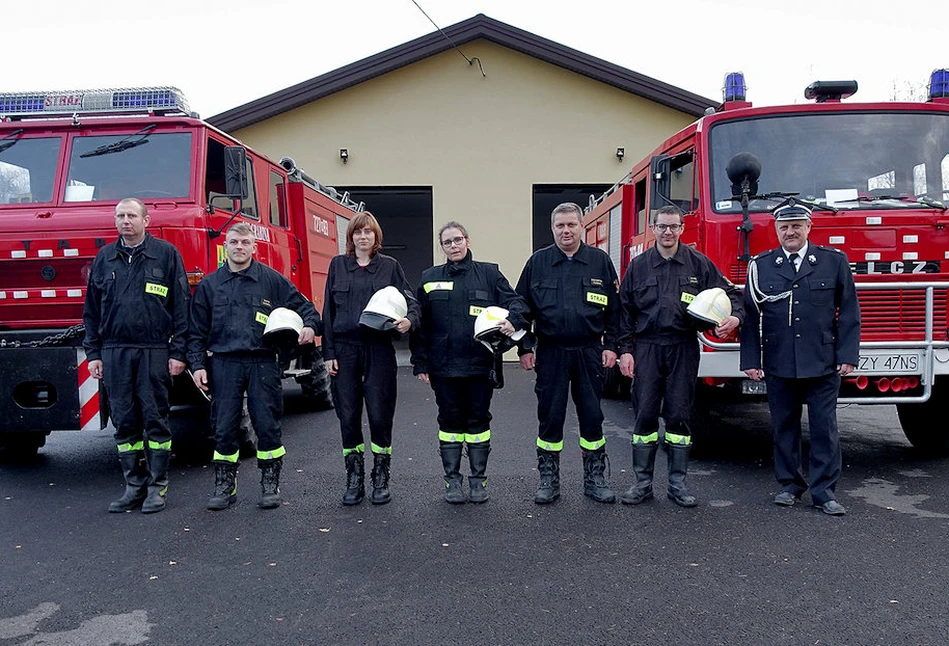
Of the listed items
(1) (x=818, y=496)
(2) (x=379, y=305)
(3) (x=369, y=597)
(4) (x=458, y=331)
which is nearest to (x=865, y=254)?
(1) (x=818, y=496)

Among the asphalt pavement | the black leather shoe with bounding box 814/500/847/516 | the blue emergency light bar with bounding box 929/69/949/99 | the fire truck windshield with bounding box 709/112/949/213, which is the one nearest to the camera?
the asphalt pavement

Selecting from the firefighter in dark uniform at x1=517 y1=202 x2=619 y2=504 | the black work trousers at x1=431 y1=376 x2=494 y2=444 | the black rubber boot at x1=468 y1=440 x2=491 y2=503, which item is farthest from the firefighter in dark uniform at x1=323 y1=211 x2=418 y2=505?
the firefighter in dark uniform at x1=517 y1=202 x2=619 y2=504

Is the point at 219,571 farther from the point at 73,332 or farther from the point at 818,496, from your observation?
the point at 818,496

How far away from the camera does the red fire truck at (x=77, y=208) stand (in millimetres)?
5590

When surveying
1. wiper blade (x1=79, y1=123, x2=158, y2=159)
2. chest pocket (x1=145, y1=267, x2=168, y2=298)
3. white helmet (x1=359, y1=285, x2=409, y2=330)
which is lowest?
white helmet (x1=359, y1=285, x2=409, y2=330)

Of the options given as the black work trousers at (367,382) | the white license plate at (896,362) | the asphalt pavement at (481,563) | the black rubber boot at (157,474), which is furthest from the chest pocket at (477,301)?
the white license plate at (896,362)

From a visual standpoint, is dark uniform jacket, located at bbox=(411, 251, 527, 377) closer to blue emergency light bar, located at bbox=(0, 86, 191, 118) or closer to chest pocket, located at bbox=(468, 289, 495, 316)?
chest pocket, located at bbox=(468, 289, 495, 316)

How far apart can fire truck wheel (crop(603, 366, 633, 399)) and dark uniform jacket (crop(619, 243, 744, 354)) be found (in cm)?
414

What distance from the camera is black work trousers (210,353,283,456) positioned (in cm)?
518

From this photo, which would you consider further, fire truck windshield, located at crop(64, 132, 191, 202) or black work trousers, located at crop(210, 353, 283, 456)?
fire truck windshield, located at crop(64, 132, 191, 202)

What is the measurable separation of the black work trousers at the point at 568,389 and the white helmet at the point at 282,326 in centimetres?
163

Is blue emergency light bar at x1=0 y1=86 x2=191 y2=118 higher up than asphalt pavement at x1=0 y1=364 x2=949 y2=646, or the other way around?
blue emergency light bar at x1=0 y1=86 x2=191 y2=118

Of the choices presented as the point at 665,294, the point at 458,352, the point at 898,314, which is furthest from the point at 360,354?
the point at 898,314

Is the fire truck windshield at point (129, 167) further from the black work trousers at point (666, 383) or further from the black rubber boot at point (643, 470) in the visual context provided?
the black rubber boot at point (643, 470)
